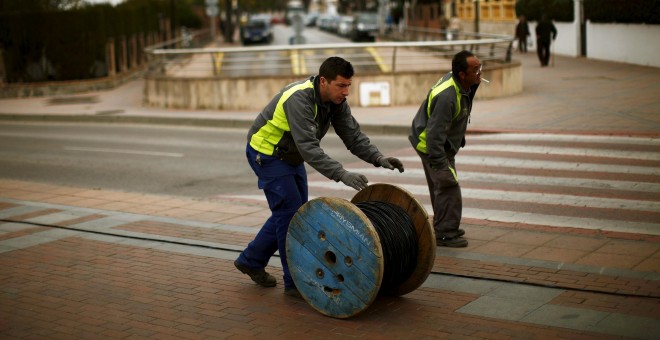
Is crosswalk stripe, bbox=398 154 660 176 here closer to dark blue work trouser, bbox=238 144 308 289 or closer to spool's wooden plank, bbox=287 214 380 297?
dark blue work trouser, bbox=238 144 308 289

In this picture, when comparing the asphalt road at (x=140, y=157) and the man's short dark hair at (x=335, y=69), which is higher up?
the man's short dark hair at (x=335, y=69)

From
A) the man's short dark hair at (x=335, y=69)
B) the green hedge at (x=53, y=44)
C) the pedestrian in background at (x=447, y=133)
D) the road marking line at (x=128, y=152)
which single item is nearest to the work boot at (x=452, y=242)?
the pedestrian in background at (x=447, y=133)

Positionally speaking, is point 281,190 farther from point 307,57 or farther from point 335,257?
point 307,57

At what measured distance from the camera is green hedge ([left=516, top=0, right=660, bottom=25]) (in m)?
25.7

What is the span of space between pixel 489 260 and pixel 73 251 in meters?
3.92

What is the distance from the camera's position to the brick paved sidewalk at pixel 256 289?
20.3 feet

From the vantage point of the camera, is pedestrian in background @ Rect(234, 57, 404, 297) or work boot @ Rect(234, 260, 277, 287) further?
work boot @ Rect(234, 260, 277, 287)

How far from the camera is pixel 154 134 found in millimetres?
19188

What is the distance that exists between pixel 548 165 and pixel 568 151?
1135mm

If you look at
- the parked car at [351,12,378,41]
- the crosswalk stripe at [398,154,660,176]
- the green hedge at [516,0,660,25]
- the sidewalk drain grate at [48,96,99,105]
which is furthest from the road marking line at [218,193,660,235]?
the parked car at [351,12,378,41]

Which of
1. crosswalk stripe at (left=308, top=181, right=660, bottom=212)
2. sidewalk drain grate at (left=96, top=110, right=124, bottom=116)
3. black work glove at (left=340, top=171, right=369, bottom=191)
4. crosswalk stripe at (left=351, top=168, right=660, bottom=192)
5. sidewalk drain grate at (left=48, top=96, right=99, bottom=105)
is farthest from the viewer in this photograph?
sidewalk drain grate at (left=48, top=96, right=99, bottom=105)

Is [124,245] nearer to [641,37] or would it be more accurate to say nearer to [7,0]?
[641,37]

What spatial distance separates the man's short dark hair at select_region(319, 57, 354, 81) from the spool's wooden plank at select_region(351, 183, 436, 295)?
0.91 m

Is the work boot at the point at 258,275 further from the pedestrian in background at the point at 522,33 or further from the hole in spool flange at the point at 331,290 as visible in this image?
the pedestrian in background at the point at 522,33
